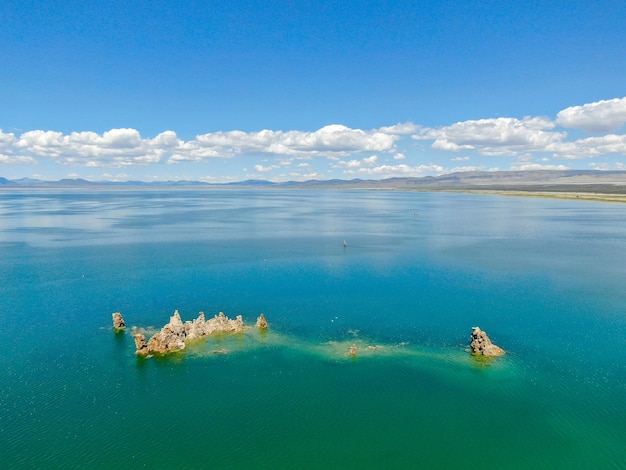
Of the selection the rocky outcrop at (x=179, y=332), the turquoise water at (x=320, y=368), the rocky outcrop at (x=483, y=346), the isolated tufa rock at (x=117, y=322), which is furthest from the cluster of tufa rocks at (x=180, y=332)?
the rocky outcrop at (x=483, y=346)

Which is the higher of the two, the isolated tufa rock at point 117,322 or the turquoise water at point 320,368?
the isolated tufa rock at point 117,322

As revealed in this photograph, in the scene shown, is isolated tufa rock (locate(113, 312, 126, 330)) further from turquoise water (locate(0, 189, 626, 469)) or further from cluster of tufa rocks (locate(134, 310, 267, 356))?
cluster of tufa rocks (locate(134, 310, 267, 356))

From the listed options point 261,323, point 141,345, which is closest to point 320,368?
point 261,323

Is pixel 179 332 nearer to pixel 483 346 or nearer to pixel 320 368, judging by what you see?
pixel 320 368

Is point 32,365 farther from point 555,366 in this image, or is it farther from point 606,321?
point 606,321

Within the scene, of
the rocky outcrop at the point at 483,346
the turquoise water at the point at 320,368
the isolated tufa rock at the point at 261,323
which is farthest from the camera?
the isolated tufa rock at the point at 261,323

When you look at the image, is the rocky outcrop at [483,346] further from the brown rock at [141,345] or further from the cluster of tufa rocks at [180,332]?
the brown rock at [141,345]

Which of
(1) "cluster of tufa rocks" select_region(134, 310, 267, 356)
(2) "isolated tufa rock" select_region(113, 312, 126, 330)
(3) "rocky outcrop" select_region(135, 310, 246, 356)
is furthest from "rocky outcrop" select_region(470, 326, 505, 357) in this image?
(2) "isolated tufa rock" select_region(113, 312, 126, 330)
